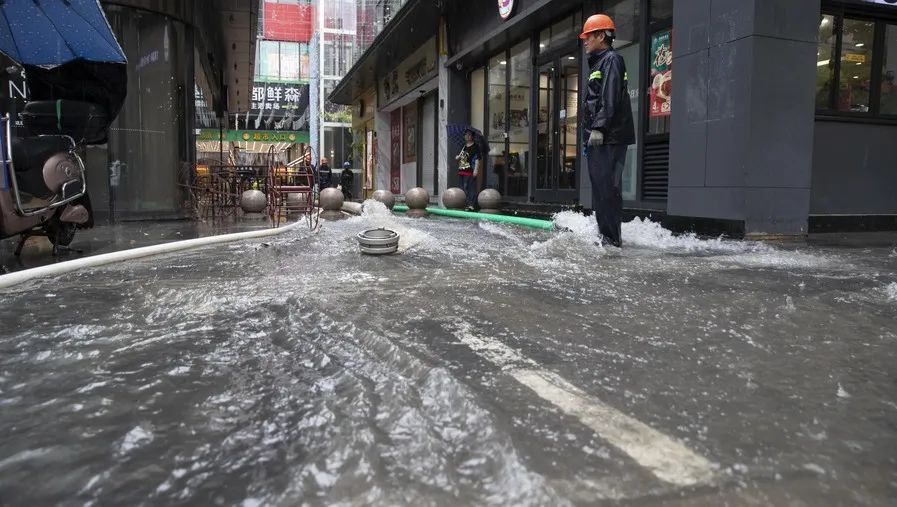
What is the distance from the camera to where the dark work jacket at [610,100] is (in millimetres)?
6105

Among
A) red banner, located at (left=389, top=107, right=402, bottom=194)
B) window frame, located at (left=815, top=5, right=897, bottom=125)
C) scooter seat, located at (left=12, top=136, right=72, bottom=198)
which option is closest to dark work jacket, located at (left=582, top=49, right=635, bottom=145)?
window frame, located at (left=815, top=5, right=897, bottom=125)

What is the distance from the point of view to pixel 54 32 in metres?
6.00

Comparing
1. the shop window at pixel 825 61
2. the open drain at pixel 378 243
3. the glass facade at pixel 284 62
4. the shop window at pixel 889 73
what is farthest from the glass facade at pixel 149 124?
the glass facade at pixel 284 62

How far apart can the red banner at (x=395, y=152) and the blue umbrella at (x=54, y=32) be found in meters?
19.9

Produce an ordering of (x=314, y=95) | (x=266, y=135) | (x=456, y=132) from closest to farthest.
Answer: (x=456, y=132) < (x=314, y=95) < (x=266, y=135)

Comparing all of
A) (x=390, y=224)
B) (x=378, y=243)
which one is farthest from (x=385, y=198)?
(x=378, y=243)

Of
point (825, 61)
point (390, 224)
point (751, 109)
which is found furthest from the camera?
point (390, 224)

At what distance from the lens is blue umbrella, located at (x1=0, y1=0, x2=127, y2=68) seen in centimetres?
588

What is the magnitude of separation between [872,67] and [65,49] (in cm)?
968

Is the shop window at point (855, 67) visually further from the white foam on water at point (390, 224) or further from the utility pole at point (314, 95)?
the utility pole at point (314, 95)

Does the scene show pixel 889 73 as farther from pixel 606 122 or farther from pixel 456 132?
pixel 456 132

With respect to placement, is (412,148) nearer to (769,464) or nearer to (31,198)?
(31,198)

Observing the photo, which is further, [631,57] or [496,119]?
[496,119]

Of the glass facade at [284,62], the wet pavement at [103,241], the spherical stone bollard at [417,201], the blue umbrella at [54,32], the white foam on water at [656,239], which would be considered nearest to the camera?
the wet pavement at [103,241]
